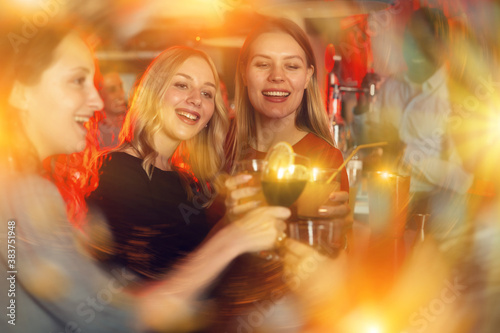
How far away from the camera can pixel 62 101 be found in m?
0.69

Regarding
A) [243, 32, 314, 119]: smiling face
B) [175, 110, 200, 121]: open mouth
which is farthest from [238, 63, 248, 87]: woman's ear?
[175, 110, 200, 121]: open mouth

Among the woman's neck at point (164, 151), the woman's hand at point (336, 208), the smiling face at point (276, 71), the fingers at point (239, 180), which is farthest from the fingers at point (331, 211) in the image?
the woman's neck at point (164, 151)

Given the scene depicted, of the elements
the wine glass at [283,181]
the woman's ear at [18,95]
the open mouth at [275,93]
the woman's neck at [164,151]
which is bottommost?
the wine glass at [283,181]

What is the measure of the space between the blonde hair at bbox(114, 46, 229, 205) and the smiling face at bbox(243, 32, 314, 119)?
0.08m

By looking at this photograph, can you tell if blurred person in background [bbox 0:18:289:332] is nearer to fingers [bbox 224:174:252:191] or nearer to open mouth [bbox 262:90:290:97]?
fingers [bbox 224:174:252:191]

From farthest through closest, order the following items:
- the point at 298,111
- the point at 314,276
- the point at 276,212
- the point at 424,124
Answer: the point at 424,124 < the point at 298,111 < the point at 314,276 < the point at 276,212

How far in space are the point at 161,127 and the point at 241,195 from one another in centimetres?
26

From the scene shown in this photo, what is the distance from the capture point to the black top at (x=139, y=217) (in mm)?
724

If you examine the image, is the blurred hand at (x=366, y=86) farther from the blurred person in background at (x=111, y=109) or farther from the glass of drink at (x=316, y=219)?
the blurred person in background at (x=111, y=109)

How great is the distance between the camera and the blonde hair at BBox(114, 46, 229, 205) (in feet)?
2.49

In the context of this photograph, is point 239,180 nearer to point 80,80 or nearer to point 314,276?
point 314,276

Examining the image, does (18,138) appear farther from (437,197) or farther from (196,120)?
(437,197)

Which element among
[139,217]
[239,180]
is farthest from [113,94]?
[239,180]

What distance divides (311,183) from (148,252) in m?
0.34
